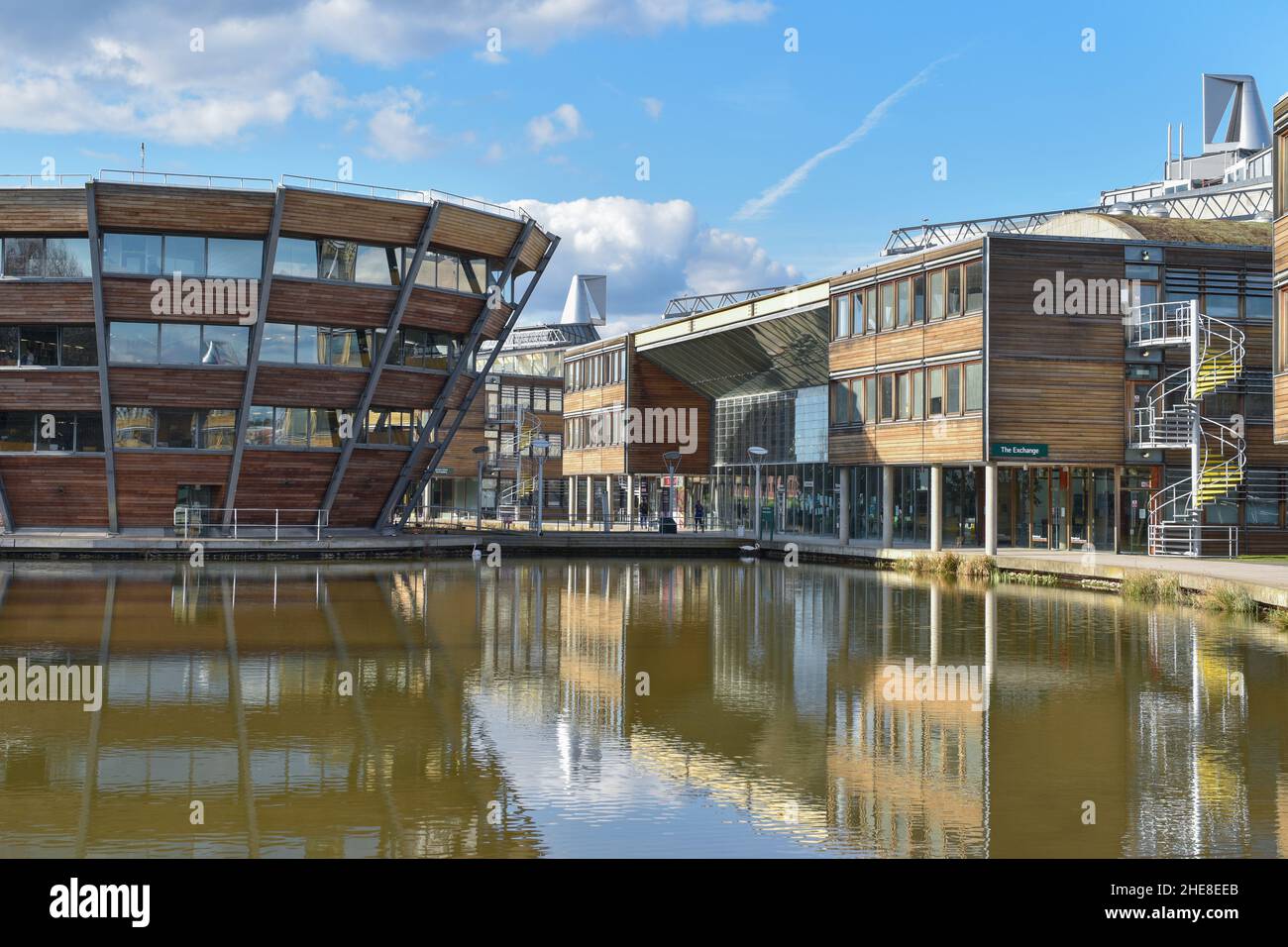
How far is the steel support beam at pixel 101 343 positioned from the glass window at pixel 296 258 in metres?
5.27

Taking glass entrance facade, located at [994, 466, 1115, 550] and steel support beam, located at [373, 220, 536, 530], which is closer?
glass entrance facade, located at [994, 466, 1115, 550]

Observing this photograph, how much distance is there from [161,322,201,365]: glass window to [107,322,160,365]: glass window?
9.8 inches

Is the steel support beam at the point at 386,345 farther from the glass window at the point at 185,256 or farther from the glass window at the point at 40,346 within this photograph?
the glass window at the point at 40,346

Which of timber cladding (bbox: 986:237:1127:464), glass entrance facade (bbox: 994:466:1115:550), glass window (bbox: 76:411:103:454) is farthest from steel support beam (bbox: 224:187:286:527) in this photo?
glass entrance facade (bbox: 994:466:1115:550)

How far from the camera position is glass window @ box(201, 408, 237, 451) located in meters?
43.5

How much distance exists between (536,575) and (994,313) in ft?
52.0

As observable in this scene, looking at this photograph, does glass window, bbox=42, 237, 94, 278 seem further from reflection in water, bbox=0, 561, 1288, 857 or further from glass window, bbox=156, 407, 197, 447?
reflection in water, bbox=0, 561, 1288, 857

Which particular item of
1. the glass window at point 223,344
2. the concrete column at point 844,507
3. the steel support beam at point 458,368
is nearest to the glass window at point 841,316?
the concrete column at point 844,507

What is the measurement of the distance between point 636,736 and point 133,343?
33460 millimetres

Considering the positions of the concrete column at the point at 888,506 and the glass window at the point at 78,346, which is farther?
the concrete column at the point at 888,506

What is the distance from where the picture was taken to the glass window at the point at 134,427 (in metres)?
42.7
